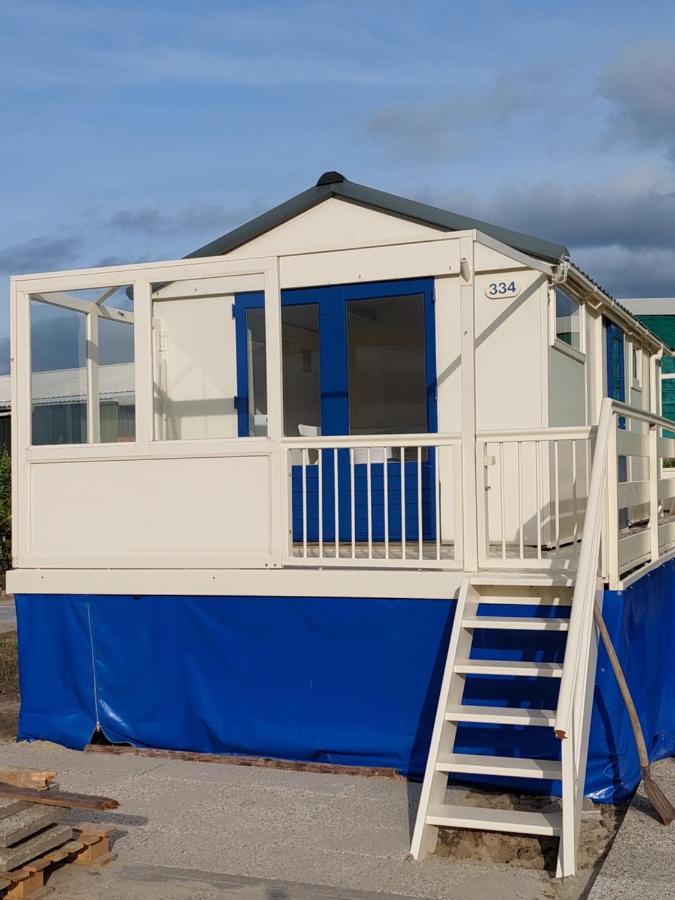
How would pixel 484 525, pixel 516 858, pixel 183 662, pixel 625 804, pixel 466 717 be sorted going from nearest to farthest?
1. pixel 516 858
2. pixel 466 717
3. pixel 625 804
4. pixel 484 525
5. pixel 183 662

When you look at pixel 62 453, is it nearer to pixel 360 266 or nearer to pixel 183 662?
pixel 183 662

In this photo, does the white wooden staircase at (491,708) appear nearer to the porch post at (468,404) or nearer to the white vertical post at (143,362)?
the porch post at (468,404)

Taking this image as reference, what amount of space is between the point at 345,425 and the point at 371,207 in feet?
5.84

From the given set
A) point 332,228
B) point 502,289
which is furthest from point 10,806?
point 332,228

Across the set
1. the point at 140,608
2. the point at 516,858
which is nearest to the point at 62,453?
the point at 140,608

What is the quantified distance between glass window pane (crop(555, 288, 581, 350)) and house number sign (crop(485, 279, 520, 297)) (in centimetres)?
40

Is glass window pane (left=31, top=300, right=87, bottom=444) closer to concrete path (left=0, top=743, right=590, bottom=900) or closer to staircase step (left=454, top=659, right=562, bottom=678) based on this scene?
concrete path (left=0, top=743, right=590, bottom=900)

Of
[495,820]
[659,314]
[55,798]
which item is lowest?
[495,820]

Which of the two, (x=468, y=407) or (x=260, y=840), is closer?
(x=260, y=840)

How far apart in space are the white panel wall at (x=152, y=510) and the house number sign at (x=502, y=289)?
2.52 meters

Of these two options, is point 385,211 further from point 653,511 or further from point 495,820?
point 495,820

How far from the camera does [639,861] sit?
15.6 feet

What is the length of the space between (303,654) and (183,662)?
817 mm

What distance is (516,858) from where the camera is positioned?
5051 millimetres
